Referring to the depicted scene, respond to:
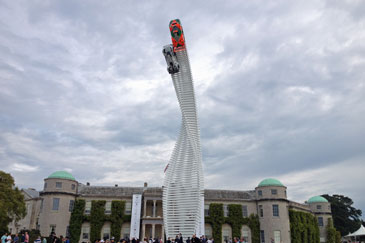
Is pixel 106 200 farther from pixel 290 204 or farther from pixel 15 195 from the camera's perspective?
pixel 290 204

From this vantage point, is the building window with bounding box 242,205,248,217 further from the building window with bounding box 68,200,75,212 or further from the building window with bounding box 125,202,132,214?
the building window with bounding box 68,200,75,212

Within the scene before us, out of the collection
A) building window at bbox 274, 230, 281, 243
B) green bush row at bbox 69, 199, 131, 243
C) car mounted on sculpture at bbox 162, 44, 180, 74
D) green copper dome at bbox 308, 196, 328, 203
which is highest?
car mounted on sculpture at bbox 162, 44, 180, 74

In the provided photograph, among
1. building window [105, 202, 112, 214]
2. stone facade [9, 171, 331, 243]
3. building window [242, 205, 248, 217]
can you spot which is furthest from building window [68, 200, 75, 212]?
building window [242, 205, 248, 217]

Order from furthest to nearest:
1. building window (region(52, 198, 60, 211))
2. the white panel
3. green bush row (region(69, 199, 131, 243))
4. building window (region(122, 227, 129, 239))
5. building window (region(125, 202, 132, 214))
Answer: building window (region(125, 202, 132, 214)) → building window (region(122, 227, 129, 239)) → green bush row (region(69, 199, 131, 243)) → building window (region(52, 198, 60, 211)) → the white panel

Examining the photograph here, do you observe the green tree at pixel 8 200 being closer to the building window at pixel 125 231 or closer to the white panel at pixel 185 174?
the building window at pixel 125 231

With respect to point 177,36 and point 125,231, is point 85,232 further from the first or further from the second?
point 177,36

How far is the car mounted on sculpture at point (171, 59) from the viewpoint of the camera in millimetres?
26984

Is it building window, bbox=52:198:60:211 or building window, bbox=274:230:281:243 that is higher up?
building window, bbox=52:198:60:211

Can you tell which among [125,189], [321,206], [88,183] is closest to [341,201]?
[321,206]

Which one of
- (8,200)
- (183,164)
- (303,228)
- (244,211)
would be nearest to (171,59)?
(183,164)

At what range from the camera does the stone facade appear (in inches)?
1425

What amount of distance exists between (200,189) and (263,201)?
1728cm

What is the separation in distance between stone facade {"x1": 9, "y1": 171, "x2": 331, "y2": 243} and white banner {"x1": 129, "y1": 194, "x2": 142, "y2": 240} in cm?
71

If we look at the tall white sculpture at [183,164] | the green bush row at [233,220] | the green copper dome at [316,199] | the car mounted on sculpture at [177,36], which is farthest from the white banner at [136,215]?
the green copper dome at [316,199]
